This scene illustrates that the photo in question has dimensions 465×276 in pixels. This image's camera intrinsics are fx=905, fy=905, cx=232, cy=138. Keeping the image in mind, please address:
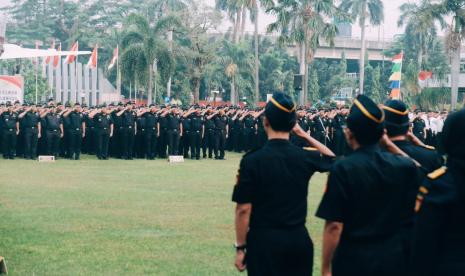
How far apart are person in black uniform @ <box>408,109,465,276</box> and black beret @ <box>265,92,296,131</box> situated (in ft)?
5.84

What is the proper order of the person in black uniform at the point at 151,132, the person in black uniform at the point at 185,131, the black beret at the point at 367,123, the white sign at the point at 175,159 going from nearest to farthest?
the black beret at the point at 367,123 < the white sign at the point at 175,159 < the person in black uniform at the point at 151,132 < the person in black uniform at the point at 185,131

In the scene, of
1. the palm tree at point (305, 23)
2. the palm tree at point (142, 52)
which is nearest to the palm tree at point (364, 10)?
the palm tree at point (305, 23)

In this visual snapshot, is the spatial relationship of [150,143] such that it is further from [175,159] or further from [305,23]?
[305,23]

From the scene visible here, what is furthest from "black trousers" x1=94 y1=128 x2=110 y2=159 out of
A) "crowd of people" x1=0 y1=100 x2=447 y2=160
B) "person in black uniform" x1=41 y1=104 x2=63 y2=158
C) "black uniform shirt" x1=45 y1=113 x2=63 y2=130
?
"black uniform shirt" x1=45 y1=113 x2=63 y2=130

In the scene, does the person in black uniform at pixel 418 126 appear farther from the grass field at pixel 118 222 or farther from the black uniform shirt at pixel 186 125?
the grass field at pixel 118 222

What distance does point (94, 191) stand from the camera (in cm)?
1839

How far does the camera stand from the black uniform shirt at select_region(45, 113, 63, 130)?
94.1 ft

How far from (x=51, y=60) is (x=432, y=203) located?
67257mm

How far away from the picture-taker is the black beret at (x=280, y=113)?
584 cm

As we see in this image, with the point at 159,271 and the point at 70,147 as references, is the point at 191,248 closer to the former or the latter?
the point at 159,271

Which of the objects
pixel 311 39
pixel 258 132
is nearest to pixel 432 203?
pixel 258 132

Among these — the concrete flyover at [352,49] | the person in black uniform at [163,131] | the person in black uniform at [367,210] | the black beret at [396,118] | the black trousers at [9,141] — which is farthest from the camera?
the concrete flyover at [352,49]

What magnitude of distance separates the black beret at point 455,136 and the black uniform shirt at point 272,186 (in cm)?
182

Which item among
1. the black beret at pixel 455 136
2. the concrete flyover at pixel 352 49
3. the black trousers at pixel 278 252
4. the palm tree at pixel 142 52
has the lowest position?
the black trousers at pixel 278 252
